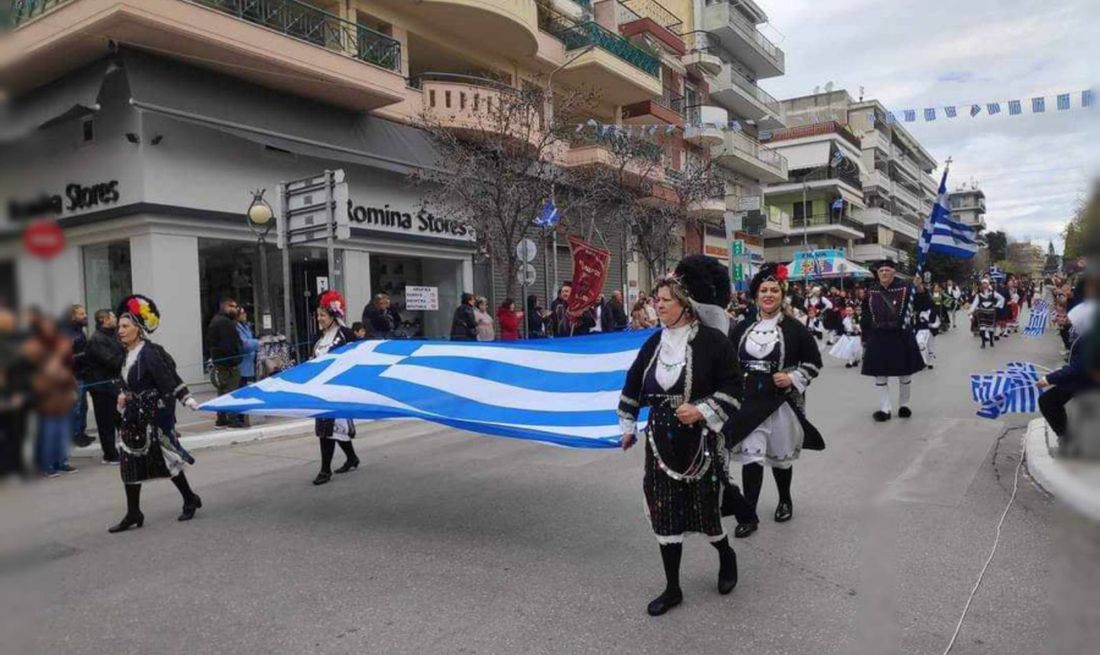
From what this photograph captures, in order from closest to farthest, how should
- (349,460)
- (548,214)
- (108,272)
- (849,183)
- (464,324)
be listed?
(349,460)
(108,272)
(464,324)
(548,214)
(849,183)

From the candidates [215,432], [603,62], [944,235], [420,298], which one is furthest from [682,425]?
[603,62]

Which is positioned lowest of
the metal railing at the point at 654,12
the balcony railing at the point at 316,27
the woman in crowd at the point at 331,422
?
the woman in crowd at the point at 331,422

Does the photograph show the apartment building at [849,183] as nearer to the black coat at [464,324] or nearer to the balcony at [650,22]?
the balcony at [650,22]

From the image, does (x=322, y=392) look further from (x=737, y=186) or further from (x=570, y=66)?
(x=737, y=186)

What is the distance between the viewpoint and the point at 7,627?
92 cm

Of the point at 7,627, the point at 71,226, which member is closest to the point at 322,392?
the point at 7,627

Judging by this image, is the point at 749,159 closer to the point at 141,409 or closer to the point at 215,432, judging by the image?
the point at 215,432

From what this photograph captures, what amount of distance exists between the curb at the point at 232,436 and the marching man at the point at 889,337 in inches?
305

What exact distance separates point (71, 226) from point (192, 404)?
9.41 m

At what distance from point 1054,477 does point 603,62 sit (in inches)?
914

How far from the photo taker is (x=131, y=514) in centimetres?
591

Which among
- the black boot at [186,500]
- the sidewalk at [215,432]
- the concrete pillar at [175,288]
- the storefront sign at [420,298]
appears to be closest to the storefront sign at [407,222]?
the storefront sign at [420,298]

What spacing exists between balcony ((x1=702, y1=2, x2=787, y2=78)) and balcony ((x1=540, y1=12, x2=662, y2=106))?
10.9 metres

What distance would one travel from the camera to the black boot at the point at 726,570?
165 inches
